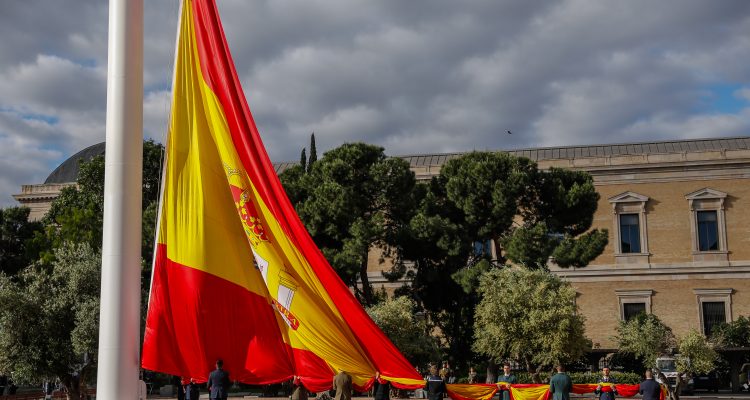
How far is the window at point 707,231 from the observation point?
5556cm

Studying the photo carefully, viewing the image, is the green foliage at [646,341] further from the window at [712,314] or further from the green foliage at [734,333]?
the window at [712,314]

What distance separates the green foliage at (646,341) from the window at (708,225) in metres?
10.4

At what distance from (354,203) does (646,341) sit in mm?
17571

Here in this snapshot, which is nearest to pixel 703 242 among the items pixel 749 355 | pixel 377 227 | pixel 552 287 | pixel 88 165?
pixel 749 355

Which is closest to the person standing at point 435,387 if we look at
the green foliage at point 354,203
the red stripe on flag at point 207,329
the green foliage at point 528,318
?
the red stripe on flag at point 207,329

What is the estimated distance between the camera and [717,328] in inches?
1997

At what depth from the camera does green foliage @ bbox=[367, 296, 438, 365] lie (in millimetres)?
35062

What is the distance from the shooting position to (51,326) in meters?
24.6

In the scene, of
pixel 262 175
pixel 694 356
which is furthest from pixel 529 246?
pixel 262 175

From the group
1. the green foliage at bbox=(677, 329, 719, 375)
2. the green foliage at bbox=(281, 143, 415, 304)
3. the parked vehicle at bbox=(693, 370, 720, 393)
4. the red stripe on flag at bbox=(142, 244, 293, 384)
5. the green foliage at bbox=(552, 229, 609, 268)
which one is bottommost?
the parked vehicle at bbox=(693, 370, 720, 393)

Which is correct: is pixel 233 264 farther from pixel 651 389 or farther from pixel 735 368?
pixel 735 368

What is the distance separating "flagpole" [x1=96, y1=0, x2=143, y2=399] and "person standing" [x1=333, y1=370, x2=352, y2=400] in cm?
272

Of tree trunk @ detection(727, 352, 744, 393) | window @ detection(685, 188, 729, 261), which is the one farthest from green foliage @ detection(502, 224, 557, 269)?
window @ detection(685, 188, 729, 261)

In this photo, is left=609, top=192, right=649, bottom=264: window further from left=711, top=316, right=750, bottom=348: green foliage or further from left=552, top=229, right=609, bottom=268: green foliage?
left=552, top=229, right=609, bottom=268: green foliage
